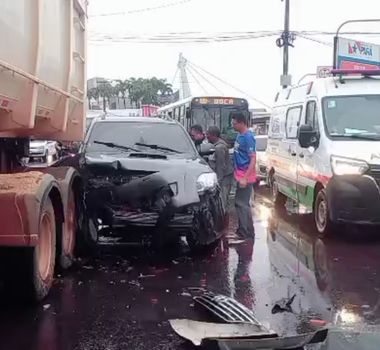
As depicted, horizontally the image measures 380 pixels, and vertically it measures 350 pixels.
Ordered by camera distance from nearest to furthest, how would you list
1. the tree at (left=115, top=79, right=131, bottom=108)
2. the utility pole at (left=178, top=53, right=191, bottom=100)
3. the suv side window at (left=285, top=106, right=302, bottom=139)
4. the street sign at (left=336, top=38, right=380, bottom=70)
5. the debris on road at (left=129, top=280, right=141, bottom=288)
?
1. the debris on road at (left=129, top=280, right=141, bottom=288)
2. the suv side window at (left=285, top=106, right=302, bottom=139)
3. the street sign at (left=336, top=38, right=380, bottom=70)
4. the utility pole at (left=178, top=53, right=191, bottom=100)
5. the tree at (left=115, top=79, right=131, bottom=108)

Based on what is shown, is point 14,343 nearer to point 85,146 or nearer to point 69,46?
point 69,46

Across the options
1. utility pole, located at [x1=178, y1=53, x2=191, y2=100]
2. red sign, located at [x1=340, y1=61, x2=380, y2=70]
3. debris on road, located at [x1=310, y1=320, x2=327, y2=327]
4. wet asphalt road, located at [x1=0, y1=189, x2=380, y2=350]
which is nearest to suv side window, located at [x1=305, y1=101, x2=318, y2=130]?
wet asphalt road, located at [x1=0, y1=189, x2=380, y2=350]

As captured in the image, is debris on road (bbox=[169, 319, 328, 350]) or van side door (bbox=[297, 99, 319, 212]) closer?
debris on road (bbox=[169, 319, 328, 350])

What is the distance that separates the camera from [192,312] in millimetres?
5738

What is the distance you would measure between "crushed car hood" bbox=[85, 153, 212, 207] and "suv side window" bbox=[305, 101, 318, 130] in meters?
2.47

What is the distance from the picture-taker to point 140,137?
30.3 ft

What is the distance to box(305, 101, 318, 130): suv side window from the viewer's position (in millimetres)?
10172

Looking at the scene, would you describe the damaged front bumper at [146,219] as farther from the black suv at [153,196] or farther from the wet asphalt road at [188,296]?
the wet asphalt road at [188,296]

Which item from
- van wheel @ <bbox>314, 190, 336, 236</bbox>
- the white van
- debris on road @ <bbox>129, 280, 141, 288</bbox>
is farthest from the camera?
van wheel @ <bbox>314, 190, 336, 236</bbox>

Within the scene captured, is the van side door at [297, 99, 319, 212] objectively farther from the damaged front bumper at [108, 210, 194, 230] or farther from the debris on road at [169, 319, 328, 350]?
the debris on road at [169, 319, 328, 350]

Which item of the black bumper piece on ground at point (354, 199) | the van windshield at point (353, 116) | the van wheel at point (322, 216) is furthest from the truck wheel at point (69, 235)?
the van windshield at point (353, 116)

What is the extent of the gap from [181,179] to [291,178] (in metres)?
4.57

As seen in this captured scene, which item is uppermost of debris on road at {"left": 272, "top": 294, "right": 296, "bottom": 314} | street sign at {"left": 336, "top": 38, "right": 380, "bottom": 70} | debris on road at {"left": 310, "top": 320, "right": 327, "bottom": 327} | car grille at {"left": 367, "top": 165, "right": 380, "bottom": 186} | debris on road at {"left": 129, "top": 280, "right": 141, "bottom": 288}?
street sign at {"left": 336, "top": 38, "right": 380, "bottom": 70}

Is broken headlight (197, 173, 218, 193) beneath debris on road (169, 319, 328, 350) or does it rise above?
above
